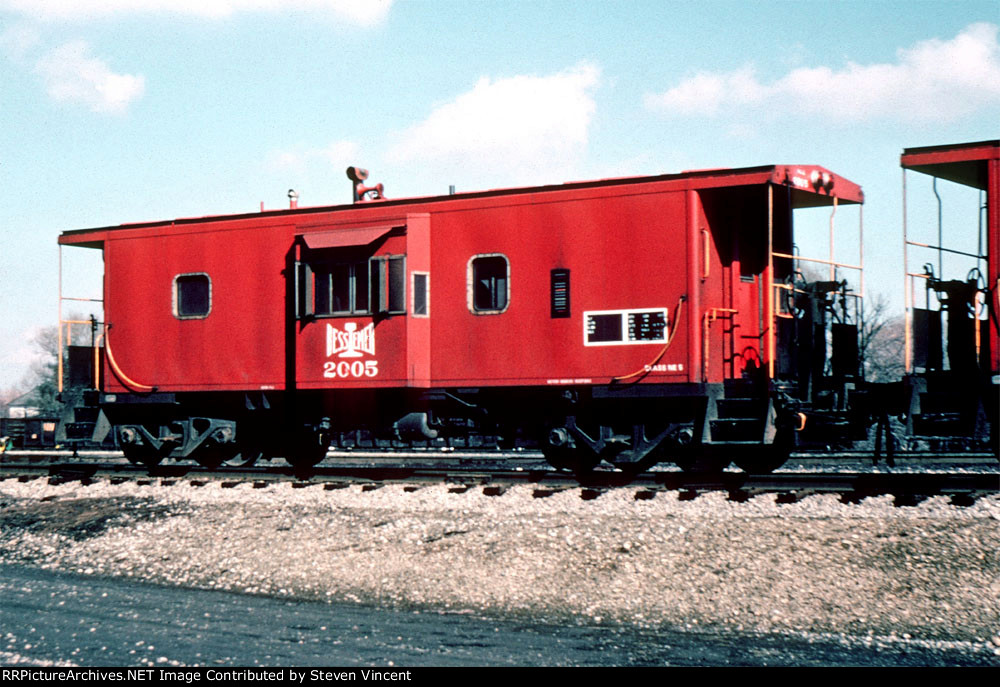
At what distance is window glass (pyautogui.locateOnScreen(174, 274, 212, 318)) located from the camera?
15.1m

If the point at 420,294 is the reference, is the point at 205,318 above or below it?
below

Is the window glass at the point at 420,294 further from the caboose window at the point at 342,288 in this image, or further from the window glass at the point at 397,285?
the caboose window at the point at 342,288

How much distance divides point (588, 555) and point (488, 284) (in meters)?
4.93

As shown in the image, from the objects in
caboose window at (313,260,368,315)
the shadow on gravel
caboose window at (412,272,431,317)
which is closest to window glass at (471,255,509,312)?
caboose window at (412,272,431,317)

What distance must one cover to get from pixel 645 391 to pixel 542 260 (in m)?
2.00

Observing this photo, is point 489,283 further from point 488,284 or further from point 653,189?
point 653,189

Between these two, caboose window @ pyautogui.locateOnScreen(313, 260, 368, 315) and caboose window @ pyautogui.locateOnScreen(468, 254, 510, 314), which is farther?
caboose window @ pyautogui.locateOnScreen(313, 260, 368, 315)

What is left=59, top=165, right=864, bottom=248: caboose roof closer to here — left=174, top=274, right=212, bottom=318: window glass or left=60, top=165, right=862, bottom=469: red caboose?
left=60, top=165, right=862, bottom=469: red caboose

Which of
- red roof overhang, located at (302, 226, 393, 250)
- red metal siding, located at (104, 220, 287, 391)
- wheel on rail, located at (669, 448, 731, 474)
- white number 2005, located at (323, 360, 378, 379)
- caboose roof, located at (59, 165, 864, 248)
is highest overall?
caboose roof, located at (59, 165, 864, 248)

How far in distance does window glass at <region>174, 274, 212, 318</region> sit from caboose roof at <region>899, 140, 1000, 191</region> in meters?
9.19

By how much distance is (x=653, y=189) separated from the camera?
12469mm

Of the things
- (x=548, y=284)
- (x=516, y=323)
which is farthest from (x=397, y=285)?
(x=548, y=284)

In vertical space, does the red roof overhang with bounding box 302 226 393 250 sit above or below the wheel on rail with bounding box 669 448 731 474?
above
